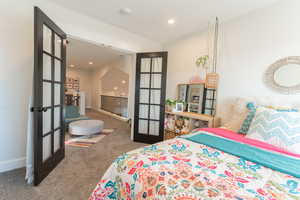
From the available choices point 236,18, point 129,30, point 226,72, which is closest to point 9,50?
point 129,30

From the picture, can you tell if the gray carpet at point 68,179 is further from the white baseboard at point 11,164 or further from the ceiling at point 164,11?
the ceiling at point 164,11

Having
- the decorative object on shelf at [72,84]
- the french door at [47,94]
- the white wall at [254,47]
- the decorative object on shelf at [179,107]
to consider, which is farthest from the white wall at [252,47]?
the decorative object on shelf at [72,84]

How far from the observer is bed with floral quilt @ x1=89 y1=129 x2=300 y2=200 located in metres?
0.70

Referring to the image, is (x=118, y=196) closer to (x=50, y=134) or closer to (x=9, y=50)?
(x=50, y=134)

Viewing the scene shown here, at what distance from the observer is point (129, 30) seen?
2.86 meters

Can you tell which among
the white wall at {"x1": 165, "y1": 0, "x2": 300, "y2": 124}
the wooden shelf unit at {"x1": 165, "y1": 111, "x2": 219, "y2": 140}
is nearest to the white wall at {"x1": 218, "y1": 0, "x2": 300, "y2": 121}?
the white wall at {"x1": 165, "y1": 0, "x2": 300, "y2": 124}

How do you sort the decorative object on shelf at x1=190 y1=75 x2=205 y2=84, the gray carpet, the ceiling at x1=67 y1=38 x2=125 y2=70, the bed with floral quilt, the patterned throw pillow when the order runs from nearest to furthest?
the bed with floral quilt → the patterned throw pillow → the gray carpet → the decorative object on shelf at x1=190 y1=75 x2=205 y2=84 → the ceiling at x1=67 y1=38 x2=125 y2=70

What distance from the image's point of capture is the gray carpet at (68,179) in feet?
4.80

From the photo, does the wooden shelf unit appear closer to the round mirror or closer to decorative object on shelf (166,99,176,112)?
decorative object on shelf (166,99,176,112)

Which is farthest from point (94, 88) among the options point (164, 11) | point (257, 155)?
point (257, 155)

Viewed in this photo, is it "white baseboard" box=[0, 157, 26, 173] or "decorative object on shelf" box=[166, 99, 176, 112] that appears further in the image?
"decorative object on shelf" box=[166, 99, 176, 112]

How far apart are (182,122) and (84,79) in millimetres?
7022

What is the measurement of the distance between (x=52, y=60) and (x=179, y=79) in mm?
2386

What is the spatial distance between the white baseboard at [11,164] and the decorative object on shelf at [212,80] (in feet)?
10.4
